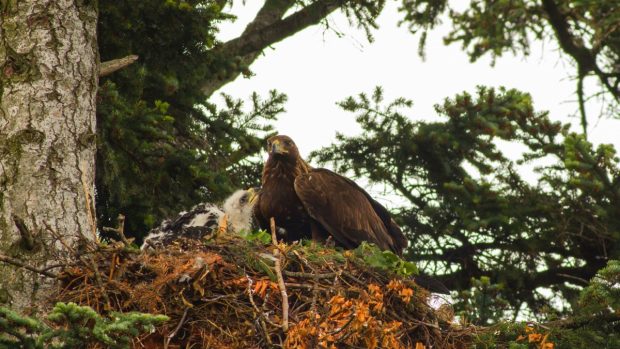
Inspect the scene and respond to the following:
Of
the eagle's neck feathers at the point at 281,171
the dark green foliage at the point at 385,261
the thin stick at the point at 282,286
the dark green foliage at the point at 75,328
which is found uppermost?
the eagle's neck feathers at the point at 281,171

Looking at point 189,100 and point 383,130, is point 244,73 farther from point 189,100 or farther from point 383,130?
point 383,130

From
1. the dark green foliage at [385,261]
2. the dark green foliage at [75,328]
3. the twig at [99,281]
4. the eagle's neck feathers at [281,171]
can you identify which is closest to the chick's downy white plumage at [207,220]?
the eagle's neck feathers at [281,171]

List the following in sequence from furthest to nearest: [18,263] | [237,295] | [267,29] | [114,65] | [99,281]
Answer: [267,29], [114,65], [237,295], [99,281], [18,263]

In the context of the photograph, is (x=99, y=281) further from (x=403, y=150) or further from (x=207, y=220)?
(x=403, y=150)

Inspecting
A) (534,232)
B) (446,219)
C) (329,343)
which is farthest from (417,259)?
(329,343)

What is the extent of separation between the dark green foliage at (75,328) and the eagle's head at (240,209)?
14.8 ft

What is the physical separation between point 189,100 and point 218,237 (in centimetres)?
320

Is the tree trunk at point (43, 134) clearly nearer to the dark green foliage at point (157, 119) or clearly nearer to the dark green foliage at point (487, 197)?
the dark green foliage at point (157, 119)

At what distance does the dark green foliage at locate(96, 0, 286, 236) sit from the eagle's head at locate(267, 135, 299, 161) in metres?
0.51

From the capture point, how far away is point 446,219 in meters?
10.8

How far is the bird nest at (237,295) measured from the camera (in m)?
5.81

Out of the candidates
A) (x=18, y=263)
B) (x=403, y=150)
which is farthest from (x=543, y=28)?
(x=18, y=263)

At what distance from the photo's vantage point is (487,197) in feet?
32.9

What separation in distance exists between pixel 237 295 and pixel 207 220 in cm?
280
